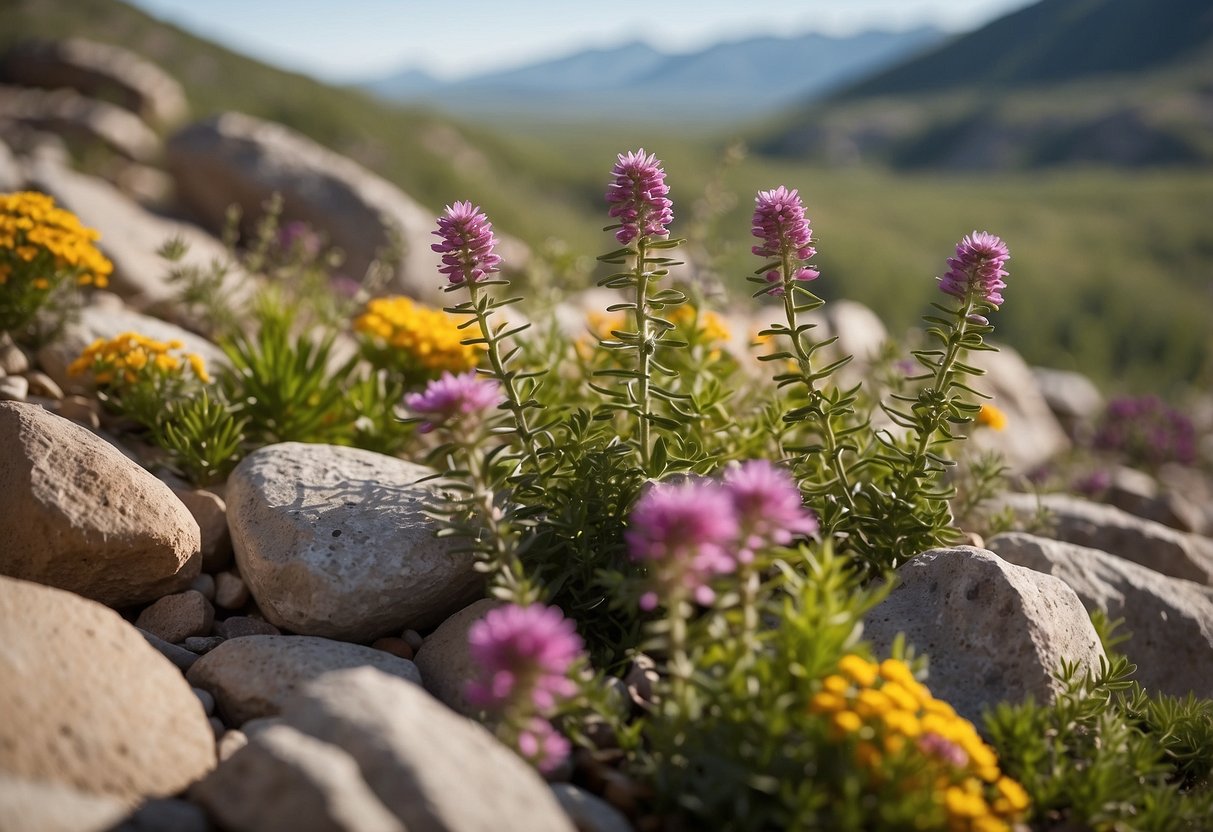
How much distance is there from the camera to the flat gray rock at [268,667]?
151 inches

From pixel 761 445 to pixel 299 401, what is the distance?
290 cm

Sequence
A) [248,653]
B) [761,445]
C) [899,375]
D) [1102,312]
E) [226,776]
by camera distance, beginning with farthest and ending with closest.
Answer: [1102,312]
[899,375]
[761,445]
[248,653]
[226,776]

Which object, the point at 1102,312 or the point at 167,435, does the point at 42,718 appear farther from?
the point at 1102,312

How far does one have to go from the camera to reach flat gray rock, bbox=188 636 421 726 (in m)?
3.84

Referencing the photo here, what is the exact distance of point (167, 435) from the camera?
545 centimetres

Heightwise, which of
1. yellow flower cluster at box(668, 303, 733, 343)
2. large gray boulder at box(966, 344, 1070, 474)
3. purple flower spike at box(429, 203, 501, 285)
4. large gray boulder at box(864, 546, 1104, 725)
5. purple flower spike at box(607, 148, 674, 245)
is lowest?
large gray boulder at box(966, 344, 1070, 474)

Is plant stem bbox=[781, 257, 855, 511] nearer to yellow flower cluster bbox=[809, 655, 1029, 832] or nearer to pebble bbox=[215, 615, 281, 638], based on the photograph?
yellow flower cluster bbox=[809, 655, 1029, 832]

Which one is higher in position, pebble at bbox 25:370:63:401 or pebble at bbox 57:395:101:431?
pebble at bbox 25:370:63:401

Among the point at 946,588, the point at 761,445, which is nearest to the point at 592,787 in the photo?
the point at 946,588

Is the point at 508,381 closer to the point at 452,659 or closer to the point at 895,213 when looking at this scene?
the point at 452,659

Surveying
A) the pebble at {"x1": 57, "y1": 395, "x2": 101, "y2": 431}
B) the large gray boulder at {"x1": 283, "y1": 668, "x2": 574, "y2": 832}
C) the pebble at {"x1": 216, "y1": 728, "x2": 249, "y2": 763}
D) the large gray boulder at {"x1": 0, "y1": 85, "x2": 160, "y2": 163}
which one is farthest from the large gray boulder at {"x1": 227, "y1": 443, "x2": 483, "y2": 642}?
the large gray boulder at {"x1": 0, "y1": 85, "x2": 160, "y2": 163}

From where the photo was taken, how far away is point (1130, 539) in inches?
262

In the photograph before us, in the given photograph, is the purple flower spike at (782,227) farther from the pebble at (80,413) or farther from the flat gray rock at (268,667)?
the pebble at (80,413)

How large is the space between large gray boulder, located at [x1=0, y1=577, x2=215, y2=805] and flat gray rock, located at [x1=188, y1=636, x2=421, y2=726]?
0.34m
